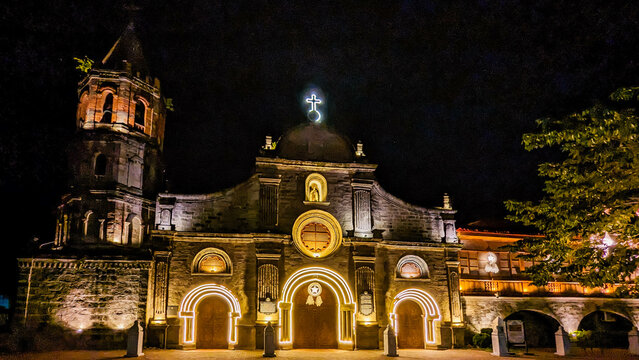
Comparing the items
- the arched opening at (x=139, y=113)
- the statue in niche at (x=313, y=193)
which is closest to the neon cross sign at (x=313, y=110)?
the statue in niche at (x=313, y=193)

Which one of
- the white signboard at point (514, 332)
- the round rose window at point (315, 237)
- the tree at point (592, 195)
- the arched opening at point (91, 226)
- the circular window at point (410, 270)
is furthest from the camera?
the circular window at point (410, 270)

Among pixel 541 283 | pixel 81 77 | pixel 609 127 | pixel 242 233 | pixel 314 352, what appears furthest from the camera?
pixel 81 77

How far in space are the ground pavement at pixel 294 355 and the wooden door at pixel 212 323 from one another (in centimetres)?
115

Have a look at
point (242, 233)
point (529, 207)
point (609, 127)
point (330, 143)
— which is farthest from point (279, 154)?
point (609, 127)

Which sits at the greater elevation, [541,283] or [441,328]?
[541,283]

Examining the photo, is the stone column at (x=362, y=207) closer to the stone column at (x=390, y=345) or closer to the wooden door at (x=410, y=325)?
the wooden door at (x=410, y=325)

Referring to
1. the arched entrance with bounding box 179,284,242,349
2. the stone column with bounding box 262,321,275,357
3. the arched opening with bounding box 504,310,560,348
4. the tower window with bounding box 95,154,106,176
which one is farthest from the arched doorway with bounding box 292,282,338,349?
the tower window with bounding box 95,154,106,176

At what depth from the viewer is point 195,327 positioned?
23.5 meters

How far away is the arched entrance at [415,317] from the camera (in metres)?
25.6

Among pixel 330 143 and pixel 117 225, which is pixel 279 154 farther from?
pixel 117 225

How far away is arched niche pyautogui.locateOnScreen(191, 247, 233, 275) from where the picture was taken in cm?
2430

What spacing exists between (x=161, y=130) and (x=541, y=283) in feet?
67.2

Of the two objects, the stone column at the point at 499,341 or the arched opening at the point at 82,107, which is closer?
the stone column at the point at 499,341

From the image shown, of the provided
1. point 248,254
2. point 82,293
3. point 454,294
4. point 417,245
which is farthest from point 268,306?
point 454,294
